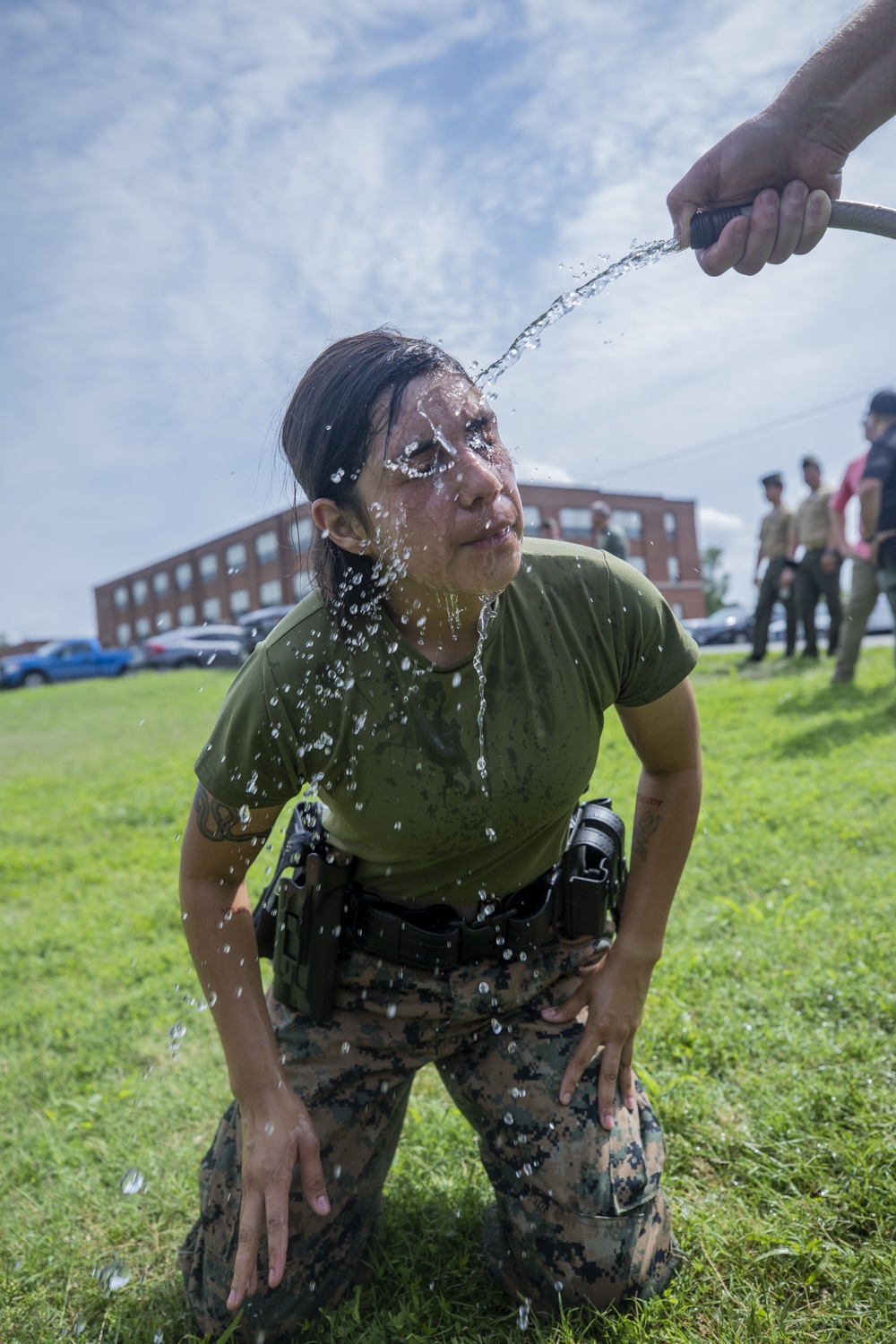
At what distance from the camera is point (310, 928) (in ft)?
7.15

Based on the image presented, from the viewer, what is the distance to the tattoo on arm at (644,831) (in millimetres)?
2283

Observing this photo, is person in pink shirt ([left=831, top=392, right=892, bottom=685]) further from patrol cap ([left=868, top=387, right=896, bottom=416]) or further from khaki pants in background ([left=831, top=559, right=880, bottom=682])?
patrol cap ([left=868, top=387, right=896, bottom=416])

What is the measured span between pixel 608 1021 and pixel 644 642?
2.76ft

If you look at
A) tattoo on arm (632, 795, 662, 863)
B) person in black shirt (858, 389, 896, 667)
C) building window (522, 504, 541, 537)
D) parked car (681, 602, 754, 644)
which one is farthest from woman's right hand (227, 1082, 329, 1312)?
parked car (681, 602, 754, 644)

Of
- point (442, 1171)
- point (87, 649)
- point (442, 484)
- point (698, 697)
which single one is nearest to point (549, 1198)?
point (442, 1171)

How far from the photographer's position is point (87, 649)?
99.7 feet

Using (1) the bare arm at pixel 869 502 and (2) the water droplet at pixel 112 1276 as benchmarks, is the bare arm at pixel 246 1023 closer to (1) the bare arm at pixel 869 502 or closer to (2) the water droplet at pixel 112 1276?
(2) the water droplet at pixel 112 1276

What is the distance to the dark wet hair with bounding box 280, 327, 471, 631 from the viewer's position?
6.31ft

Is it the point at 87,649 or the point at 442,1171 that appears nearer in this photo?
the point at 442,1171

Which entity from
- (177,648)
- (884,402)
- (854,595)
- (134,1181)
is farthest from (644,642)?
(177,648)

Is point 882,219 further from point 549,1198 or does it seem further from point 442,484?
point 549,1198

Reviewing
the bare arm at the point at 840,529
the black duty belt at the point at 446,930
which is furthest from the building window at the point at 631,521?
the bare arm at the point at 840,529

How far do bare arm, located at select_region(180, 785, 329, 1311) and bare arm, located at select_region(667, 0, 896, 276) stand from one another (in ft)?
4.96

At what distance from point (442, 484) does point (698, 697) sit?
6.87 m
